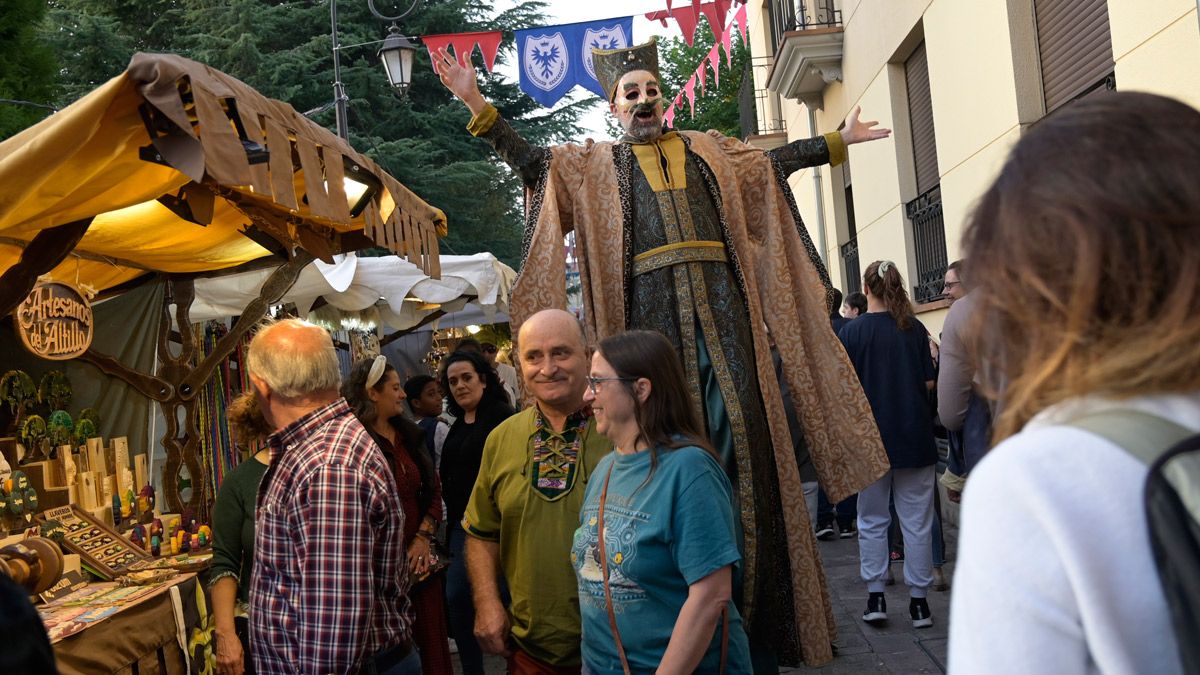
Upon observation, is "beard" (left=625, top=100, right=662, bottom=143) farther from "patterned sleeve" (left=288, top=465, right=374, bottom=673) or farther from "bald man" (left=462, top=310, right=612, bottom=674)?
"patterned sleeve" (left=288, top=465, right=374, bottom=673)

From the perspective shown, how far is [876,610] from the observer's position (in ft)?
18.8

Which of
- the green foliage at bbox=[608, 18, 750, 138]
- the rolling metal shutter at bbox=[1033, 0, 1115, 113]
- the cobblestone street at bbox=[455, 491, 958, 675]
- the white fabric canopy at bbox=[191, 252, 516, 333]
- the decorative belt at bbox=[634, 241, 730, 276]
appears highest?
the green foliage at bbox=[608, 18, 750, 138]

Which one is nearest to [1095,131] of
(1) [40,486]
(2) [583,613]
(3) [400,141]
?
(2) [583,613]

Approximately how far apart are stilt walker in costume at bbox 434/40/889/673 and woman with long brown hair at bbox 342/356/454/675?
3.98 feet

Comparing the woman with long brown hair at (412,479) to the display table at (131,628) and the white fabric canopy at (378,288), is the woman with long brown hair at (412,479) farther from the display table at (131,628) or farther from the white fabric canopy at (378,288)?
the white fabric canopy at (378,288)

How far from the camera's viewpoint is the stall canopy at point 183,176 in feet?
9.52

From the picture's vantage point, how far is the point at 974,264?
101cm

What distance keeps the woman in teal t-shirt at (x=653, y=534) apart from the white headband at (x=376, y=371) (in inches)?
100

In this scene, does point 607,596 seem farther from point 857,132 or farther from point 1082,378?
point 857,132

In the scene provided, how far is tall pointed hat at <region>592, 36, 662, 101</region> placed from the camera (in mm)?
4406

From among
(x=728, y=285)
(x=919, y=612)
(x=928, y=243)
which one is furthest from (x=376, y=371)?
(x=928, y=243)

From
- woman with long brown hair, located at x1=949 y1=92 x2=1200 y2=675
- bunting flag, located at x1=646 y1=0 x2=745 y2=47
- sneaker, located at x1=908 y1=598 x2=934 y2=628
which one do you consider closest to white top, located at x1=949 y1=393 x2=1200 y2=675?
woman with long brown hair, located at x1=949 y1=92 x2=1200 y2=675

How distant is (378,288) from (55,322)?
3353 millimetres

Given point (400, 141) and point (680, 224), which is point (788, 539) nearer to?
point (680, 224)
